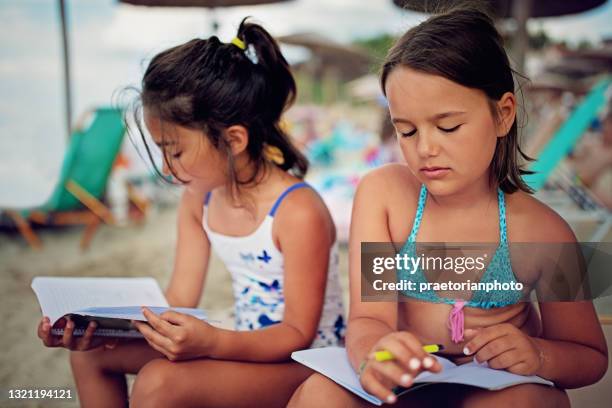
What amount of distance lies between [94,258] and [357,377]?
3.80m

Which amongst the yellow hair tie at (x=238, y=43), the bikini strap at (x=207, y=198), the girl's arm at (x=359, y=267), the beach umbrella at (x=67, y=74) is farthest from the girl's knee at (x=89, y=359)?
the beach umbrella at (x=67, y=74)

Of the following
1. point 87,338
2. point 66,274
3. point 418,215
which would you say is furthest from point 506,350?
point 66,274

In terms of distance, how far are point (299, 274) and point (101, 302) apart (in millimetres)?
461

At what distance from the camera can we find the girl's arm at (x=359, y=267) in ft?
3.91

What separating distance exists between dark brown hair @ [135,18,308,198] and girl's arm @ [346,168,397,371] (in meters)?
0.40

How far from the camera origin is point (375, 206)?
1.33 meters

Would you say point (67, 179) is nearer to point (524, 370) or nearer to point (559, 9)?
point (559, 9)

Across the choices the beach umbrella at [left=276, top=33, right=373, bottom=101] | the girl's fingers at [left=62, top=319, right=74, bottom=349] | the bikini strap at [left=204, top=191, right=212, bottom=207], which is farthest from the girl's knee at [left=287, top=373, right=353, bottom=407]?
the beach umbrella at [left=276, top=33, right=373, bottom=101]

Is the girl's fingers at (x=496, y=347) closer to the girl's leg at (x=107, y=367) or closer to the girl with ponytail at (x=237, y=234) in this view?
the girl with ponytail at (x=237, y=234)

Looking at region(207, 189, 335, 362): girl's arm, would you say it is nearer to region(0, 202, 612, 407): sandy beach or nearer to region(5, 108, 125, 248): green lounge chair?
region(0, 202, 612, 407): sandy beach

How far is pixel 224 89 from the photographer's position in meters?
1.56

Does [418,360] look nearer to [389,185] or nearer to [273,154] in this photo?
[389,185]

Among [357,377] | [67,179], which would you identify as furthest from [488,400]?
[67,179]

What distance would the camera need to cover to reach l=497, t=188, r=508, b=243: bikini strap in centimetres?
126
